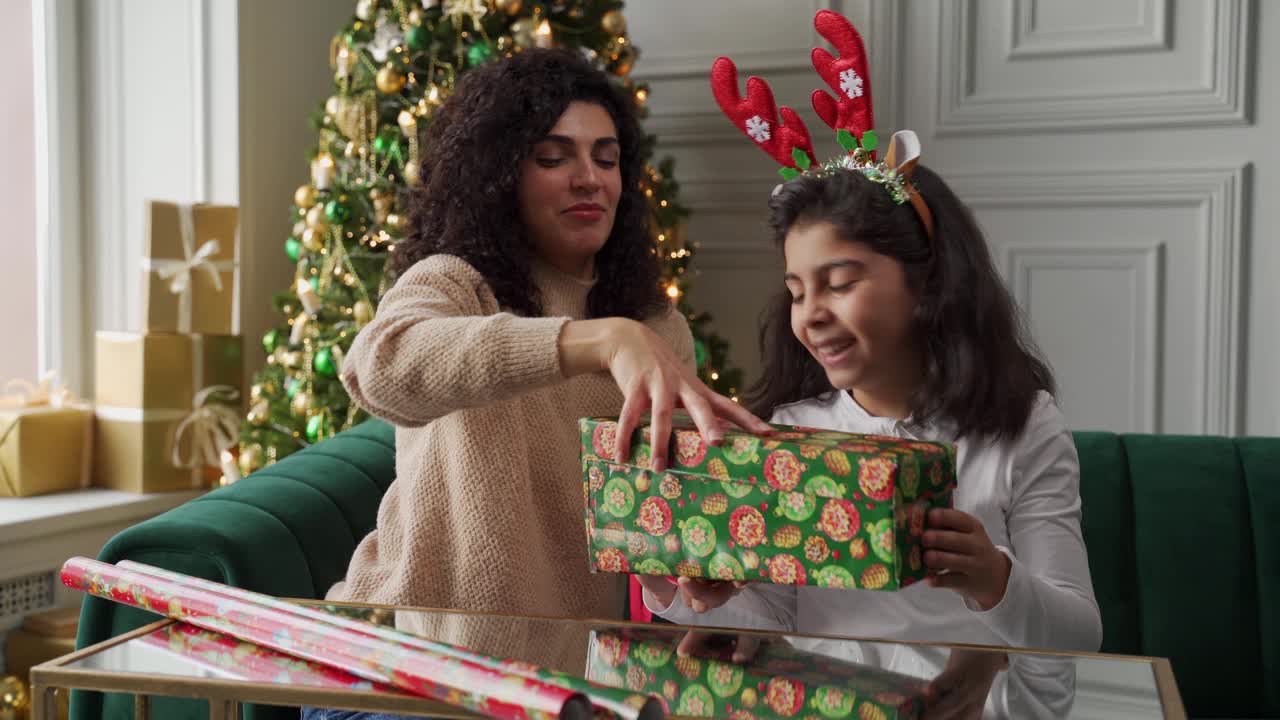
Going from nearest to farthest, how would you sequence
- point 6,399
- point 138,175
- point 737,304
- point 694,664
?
point 694,664, point 6,399, point 138,175, point 737,304

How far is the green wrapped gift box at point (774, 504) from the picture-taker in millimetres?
816

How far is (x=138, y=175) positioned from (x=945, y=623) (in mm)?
2289

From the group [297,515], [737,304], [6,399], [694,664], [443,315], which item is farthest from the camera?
[737,304]

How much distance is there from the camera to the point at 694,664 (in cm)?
83

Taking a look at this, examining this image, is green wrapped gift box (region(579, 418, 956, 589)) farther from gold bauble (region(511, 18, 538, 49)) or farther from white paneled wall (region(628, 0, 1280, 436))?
white paneled wall (region(628, 0, 1280, 436))

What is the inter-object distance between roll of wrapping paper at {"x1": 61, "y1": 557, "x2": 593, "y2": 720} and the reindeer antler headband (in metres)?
0.76

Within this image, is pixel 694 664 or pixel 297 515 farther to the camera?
pixel 297 515

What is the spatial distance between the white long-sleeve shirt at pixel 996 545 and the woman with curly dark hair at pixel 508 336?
0.68 ft

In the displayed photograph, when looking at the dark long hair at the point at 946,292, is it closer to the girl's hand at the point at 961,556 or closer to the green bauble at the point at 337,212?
the girl's hand at the point at 961,556

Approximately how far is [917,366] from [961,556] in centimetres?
47

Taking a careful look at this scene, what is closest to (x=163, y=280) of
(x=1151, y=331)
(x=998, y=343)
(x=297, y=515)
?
(x=297, y=515)

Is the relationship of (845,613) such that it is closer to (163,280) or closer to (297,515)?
(297,515)

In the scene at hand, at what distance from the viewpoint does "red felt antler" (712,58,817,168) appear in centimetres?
132

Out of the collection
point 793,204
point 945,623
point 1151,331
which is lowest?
point 945,623
